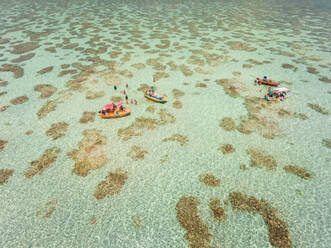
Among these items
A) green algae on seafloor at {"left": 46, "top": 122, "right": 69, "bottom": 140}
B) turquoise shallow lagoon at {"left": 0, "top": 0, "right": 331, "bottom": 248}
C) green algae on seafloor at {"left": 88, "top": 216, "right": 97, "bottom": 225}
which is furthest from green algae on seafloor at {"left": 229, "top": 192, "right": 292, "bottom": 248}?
green algae on seafloor at {"left": 46, "top": 122, "right": 69, "bottom": 140}

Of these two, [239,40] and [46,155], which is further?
[239,40]

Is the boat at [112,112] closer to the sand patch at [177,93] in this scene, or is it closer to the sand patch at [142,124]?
the sand patch at [142,124]

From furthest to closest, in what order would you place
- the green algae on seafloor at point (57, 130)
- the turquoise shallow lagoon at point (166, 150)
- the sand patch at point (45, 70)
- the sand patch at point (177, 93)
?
the sand patch at point (45, 70), the sand patch at point (177, 93), the green algae on seafloor at point (57, 130), the turquoise shallow lagoon at point (166, 150)

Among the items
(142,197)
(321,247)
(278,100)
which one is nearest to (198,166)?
(142,197)

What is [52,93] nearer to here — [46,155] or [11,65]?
[46,155]

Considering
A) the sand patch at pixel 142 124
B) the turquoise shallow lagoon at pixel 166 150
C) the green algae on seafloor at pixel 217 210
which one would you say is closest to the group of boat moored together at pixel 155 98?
the turquoise shallow lagoon at pixel 166 150

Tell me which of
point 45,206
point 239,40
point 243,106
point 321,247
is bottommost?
point 45,206
